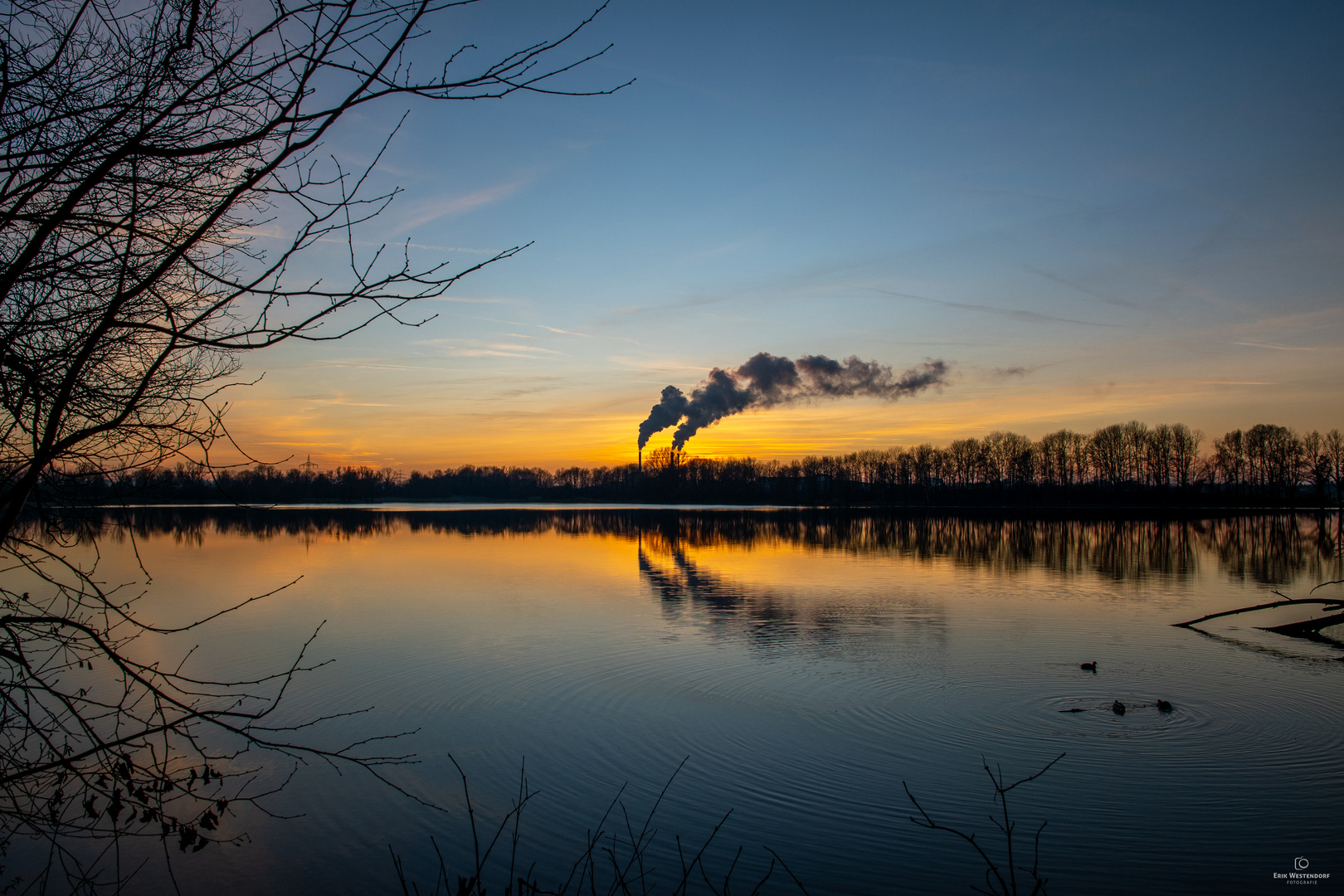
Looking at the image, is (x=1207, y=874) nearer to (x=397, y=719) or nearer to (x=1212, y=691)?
(x=1212, y=691)

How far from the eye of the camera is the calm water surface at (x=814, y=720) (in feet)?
21.8

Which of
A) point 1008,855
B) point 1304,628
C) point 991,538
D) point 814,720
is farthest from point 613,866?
point 991,538

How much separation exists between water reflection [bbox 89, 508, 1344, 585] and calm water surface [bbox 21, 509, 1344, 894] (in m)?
3.68

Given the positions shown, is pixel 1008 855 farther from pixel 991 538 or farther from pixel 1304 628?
pixel 991 538

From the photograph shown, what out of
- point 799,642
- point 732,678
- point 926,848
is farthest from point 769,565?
point 926,848

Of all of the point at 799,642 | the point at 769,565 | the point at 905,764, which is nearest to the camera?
the point at 905,764

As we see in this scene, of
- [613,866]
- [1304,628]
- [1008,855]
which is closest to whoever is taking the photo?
[1008,855]

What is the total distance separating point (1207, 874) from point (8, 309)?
8899 millimetres

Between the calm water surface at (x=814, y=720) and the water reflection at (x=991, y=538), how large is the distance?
368 cm

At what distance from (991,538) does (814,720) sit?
3554cm

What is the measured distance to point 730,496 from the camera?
14138cm

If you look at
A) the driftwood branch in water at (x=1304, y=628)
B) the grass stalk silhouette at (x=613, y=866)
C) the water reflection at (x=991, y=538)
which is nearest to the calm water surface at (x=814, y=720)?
the grass stalk silhouette at (x=613, y=866)

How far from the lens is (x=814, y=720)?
9.71 meters

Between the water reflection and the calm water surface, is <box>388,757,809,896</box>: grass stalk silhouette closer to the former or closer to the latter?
the calm water surface
